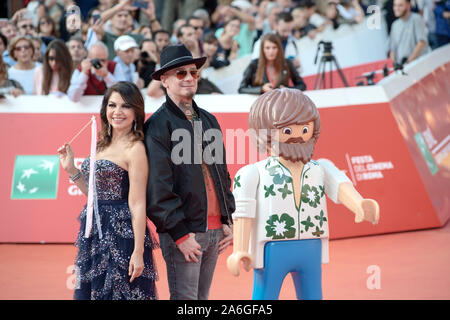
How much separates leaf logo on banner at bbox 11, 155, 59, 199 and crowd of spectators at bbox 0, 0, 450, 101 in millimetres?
707

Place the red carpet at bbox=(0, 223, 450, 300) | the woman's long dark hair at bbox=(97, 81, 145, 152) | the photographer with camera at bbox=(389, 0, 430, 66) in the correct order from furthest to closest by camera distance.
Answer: the photographer with camera at bbox=(389, 0, 430, 66)
the red carpet at bbox=(0, 223, 450, 300)
the woman's long dark hair at bbox=(97, 81, 145, 152)

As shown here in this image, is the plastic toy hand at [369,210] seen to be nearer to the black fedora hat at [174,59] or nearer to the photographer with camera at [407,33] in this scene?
the black fedora hat at [174,59]

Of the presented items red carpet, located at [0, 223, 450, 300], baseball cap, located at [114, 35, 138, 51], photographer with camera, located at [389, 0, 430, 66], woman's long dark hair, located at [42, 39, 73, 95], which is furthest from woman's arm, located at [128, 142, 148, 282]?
photographer with camera, located at [389, 0, 430, 66]

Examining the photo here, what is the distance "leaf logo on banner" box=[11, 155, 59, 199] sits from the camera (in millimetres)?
6375

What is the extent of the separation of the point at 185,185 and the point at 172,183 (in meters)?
0.06

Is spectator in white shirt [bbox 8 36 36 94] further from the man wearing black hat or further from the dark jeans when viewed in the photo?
the dark jeans

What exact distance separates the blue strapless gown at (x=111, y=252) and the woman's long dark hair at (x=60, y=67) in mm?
3489

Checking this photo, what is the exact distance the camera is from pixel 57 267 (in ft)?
18.1

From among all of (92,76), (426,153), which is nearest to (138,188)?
(92,76)

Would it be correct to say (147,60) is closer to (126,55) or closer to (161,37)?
(126,55)

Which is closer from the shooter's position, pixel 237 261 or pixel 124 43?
pixel 237 261

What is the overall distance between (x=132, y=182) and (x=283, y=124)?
78 cm

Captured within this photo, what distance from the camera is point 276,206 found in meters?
3.08

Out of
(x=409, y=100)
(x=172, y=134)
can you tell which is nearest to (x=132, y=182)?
(x=172, y=134)
